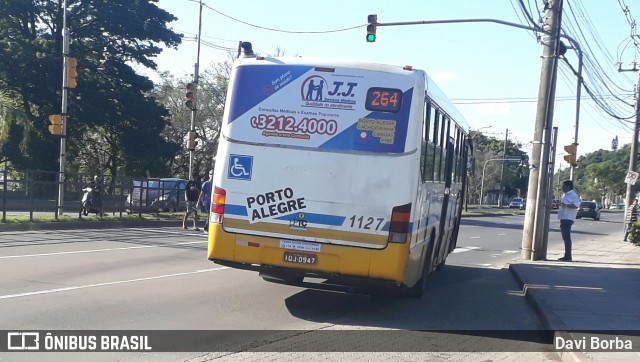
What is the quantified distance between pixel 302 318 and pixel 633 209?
25.1 meters

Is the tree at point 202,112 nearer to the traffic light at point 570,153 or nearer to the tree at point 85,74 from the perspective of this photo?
the tree at point 85,74

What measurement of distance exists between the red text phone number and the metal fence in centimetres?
1505

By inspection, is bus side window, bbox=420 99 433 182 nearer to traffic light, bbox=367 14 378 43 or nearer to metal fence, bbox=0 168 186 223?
traffic light, bbox=367 14 378 43

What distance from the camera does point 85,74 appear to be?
44.0 metres

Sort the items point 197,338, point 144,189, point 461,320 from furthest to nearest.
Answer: point 144,189 < point 461,320 < point 197,338

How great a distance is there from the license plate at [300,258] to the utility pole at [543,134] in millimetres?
10460

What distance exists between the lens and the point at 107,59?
147 ft

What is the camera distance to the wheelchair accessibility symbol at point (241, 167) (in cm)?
966

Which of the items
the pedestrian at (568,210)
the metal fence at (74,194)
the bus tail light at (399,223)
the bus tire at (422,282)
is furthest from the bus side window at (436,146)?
the metal fence at (74,194)

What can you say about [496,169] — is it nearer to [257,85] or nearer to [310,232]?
[257,85]

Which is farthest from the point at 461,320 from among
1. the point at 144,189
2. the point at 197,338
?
the point at 144,189

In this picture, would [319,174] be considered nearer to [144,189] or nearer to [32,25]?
[144,189]

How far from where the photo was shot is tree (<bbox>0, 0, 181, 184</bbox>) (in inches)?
1649

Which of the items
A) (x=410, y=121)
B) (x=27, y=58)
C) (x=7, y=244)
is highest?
(x=27, y=58)
